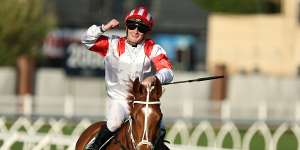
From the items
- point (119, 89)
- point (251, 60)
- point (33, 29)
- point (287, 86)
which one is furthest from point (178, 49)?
point (119, 89)

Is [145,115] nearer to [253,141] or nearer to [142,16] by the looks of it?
[142,16]

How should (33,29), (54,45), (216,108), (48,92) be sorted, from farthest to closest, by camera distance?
1. (54,45)
2. (33,29)
3. (48,92)
4. (216,108)

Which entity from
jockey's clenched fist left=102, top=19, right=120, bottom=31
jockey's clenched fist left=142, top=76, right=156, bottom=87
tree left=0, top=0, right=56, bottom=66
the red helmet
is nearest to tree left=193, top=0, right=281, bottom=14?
tree left=0, top=0, right=56, bottom=66

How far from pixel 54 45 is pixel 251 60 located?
1014 centimetres

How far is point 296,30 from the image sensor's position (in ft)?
185

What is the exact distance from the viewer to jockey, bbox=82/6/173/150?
940 centimetres

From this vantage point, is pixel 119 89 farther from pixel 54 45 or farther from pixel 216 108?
pixel 54 45

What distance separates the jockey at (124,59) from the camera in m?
9.40

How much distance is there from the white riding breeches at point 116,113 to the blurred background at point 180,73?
551 cm

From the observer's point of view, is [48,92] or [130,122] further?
[48,92]

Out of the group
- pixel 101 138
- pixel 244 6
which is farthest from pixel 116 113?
pixel 244 6

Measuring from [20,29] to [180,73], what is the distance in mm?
6455

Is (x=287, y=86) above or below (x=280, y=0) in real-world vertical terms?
below

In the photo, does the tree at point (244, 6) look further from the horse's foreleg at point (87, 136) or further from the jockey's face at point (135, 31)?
the jockey's face at point (135, 31)
